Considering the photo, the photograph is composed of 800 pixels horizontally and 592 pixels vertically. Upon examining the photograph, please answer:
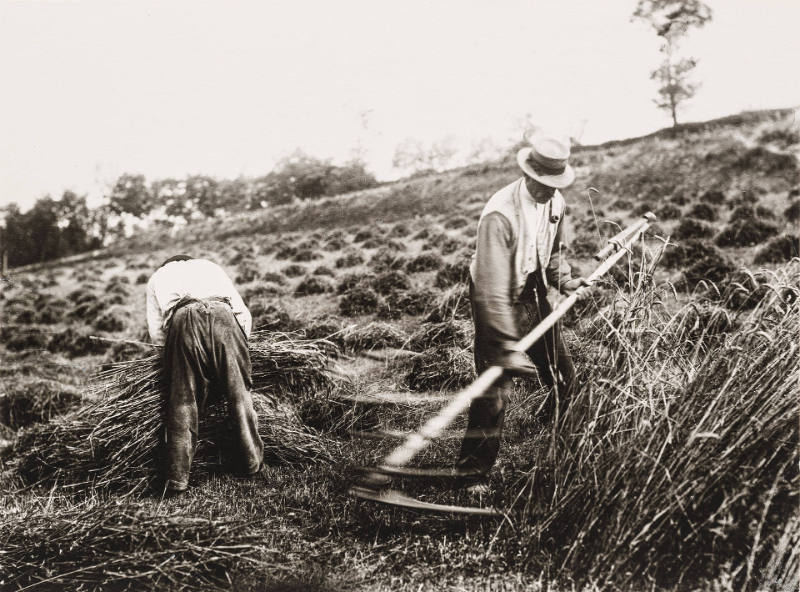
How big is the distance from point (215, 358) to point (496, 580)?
1871 mm

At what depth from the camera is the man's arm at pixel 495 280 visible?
2803 mm

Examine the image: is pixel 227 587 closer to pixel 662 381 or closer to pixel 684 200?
pixel 662 381

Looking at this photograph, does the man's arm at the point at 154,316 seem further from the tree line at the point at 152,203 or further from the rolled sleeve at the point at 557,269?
the tree line at the point at 152,203

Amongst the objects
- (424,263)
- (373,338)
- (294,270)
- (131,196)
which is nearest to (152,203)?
(131,196)

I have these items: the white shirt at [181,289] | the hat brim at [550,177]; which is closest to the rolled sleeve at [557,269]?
the hat brim at [550,177]

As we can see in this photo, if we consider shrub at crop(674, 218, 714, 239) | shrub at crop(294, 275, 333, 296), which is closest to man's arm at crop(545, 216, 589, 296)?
shrub at crop(294, 275, 333, 296)

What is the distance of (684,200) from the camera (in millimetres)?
13742

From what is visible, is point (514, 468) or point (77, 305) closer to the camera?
point (514, 468)

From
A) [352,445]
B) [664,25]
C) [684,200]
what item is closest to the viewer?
[352,445]

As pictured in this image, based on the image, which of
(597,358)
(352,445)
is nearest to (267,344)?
(352,445)

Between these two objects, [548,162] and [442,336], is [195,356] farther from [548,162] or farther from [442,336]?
[442,336]

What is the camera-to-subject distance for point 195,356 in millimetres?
3322

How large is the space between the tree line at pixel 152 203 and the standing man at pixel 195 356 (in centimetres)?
2121

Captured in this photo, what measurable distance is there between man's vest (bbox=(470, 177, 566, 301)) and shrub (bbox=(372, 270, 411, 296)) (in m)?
6.18
